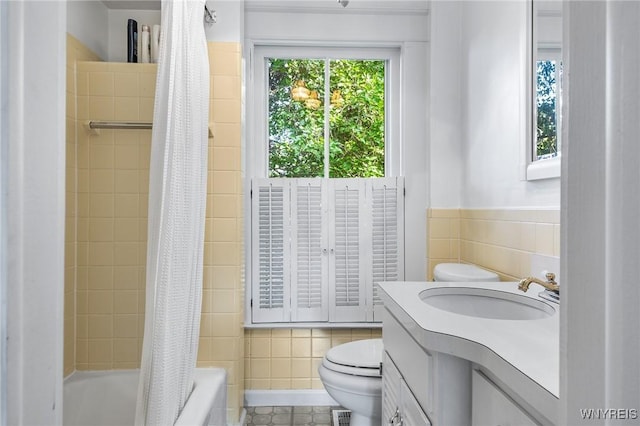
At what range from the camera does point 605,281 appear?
0.27m

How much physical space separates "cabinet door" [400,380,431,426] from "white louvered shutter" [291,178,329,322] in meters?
1.20

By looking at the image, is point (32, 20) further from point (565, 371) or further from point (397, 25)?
point (397, 25)

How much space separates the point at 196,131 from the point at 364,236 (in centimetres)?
113

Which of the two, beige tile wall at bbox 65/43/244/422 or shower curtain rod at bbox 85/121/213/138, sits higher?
shower curtain rod at bbox 85/121/213/138

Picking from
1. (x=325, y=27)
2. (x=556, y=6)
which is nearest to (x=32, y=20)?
(x=556, y=6)

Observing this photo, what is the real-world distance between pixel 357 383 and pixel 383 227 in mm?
931

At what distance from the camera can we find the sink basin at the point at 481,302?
3.87 ft

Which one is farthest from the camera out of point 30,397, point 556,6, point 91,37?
point 91,37

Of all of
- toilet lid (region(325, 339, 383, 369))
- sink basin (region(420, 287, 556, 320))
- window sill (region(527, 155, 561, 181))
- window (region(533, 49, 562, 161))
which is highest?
window (region(533, 49, 562, 161))

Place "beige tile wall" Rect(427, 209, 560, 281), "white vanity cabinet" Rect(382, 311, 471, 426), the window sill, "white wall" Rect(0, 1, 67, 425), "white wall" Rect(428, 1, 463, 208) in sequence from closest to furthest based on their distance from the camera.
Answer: "white wall" Rect(0, 1, 67, 425) → "white vanity cabinet" Rect(382, 311, 471, 426) → the window sill → "beige tile wall" Rect(427, 209, 560, 281) → "white wall" Rect(428, 1, 463, 208)

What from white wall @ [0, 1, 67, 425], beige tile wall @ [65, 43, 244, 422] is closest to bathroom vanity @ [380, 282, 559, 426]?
white wall @ [0, 1, 67, 425]

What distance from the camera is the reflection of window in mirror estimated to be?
1292mm

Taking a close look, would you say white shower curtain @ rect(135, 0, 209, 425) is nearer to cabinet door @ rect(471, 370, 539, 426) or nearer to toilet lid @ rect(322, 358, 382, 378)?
toilet lid @ rect(322, 358, 382, 378)

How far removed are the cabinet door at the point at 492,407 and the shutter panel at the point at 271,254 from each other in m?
1.57
